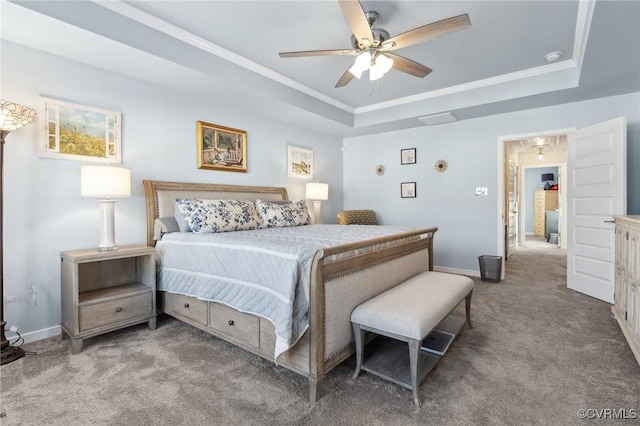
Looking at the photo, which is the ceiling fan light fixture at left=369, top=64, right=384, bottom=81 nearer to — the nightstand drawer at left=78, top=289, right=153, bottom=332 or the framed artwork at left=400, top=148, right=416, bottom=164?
the nightstand drawer at left=78, top=289, right=153, bottom=332

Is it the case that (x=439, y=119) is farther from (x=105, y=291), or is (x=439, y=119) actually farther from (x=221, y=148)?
(x=105, y=291)

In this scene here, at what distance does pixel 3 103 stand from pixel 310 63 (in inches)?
103

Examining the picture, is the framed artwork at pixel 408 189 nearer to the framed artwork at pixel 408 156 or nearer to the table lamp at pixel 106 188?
the framed artwork at pixel 408 156

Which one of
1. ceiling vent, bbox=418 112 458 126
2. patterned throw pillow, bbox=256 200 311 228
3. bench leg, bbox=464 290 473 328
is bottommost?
bench leg, bbox=464 290 473 328

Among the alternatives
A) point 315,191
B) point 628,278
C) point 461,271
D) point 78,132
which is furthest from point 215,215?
point 461,271

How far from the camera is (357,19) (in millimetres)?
2072

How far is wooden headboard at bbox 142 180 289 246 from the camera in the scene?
10.4 ft

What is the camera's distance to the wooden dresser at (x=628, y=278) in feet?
7.18

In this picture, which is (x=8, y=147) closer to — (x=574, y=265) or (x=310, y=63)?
(x=310, y=63)

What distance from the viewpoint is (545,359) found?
2.20m

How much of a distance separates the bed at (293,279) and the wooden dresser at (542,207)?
27.1ft

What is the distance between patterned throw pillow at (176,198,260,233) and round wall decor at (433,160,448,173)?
3117mm

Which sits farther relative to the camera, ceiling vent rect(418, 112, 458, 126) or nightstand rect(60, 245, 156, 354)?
ceiling vent rect(418, 112, 458, 126)

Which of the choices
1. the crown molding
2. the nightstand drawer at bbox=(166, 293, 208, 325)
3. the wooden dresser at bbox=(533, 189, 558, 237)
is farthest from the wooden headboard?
the wooden dresser at bbox=(533, 189, 558, 237)
